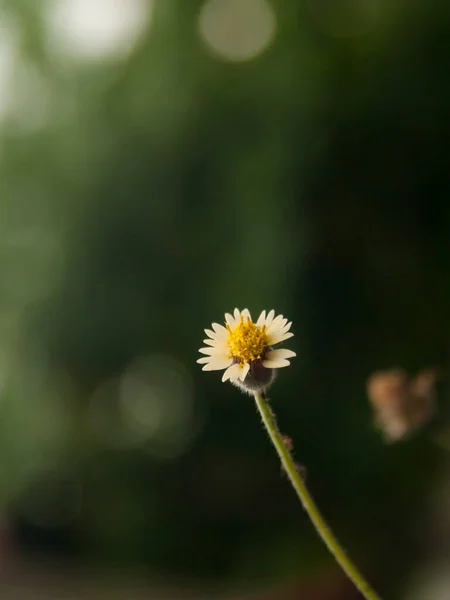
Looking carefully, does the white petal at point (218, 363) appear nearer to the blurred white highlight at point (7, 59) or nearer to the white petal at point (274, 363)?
the white petal at point (274, 363)

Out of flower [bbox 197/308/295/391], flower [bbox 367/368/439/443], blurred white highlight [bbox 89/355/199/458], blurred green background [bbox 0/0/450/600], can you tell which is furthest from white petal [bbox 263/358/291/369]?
blurred white highlight [bbox 89/355/199/458]

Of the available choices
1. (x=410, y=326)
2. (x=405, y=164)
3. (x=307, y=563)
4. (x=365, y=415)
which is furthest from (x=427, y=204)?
(x=307, y=563)

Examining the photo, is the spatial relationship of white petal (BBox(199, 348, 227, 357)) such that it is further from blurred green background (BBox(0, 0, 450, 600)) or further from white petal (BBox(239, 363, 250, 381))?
blurred green background (BBox(0, 0, 450, 600))

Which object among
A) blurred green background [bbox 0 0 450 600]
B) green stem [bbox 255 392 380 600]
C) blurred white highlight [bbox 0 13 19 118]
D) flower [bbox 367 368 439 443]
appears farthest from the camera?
blurred white highlight [bbox 0 13 19 118]

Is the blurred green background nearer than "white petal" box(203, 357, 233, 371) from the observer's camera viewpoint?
No

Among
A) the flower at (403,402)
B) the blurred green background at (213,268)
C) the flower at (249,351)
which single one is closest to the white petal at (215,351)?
the flower at (249,351)

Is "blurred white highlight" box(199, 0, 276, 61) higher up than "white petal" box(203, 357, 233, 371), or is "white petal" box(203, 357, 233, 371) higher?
"blurred white highlight" box(199, 0, 276, 61)

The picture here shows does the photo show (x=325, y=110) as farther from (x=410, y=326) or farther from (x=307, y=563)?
(x=307, y=563)
